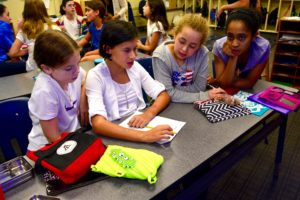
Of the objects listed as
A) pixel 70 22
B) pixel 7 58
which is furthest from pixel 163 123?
pixel 70 22

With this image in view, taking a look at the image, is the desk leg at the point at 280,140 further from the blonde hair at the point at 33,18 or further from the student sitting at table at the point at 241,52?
the blonde hair at the point at 33,18

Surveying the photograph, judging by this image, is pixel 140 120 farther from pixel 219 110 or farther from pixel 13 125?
pixel 13 125

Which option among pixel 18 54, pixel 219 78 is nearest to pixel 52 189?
pixel 219 78

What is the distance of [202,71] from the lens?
1631 mm

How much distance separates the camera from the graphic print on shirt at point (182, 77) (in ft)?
5.28

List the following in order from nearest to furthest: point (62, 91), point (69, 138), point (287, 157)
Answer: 1. point (69, 138)
2. point (62, 91)
3. point (287, 157)

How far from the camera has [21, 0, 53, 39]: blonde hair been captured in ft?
8.26

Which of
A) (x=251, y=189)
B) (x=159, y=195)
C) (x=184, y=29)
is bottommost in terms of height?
(x=251, y=189)

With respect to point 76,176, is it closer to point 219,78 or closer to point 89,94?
point 89,94

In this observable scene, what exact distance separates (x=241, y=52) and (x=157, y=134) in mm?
947

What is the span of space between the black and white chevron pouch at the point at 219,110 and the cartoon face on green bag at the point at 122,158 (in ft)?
1.66

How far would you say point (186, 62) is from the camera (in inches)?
63.5

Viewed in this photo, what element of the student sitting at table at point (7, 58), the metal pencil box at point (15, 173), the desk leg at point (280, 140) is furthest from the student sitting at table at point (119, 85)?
the student sitting at table at point (7, 58)

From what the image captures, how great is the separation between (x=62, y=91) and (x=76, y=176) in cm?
53
